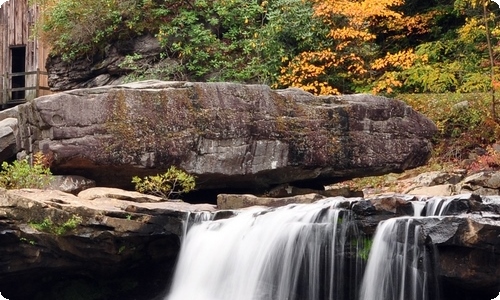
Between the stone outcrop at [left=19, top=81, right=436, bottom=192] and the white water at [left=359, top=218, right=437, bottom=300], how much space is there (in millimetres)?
4866

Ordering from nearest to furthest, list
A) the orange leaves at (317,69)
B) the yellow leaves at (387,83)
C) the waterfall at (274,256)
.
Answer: the waterfall at (274,256) < the yellow leaves at (387,83) < the orange leaves at (317,69)

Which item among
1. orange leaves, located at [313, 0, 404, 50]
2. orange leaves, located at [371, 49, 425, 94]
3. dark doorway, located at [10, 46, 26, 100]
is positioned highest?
orange leaves, located at [313, 0, 404, 50]

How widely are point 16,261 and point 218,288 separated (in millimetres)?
3244

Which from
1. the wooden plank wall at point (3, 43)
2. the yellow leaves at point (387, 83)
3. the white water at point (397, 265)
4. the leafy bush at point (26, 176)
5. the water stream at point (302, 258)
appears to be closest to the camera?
the white water at point (397, 265)

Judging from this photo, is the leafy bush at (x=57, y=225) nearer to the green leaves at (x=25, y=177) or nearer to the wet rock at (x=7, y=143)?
the green leaves at (x=25, y=177)

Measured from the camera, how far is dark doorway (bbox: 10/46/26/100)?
29172mm

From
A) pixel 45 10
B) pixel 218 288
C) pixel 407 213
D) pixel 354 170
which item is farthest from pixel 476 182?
pixel 45 10

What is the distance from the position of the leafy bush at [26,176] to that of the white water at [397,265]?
5946 mm

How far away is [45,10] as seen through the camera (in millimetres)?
26109

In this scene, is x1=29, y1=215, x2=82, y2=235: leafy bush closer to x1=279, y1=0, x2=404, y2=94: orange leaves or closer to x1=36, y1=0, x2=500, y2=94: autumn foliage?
x1=279, y1=0, x2=404, y2=94: orange leaves

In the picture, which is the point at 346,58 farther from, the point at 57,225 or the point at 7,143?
the point at 57,225

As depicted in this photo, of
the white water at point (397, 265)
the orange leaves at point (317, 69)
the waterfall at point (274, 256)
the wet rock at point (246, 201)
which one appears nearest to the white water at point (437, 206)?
the white water at point (397, 265)

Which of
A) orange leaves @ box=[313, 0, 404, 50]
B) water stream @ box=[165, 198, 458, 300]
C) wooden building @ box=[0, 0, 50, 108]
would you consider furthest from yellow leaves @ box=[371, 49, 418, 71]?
wooden building @ box=[0, 0, 50, 108]

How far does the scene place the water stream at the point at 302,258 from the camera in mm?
11695
